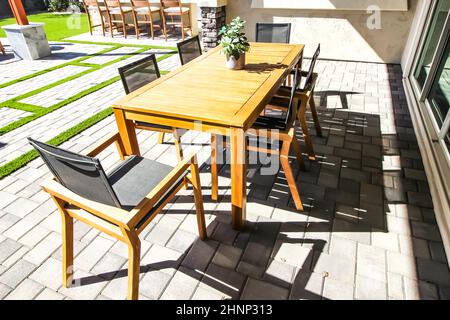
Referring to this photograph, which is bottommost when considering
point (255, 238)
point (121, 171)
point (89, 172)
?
point (255, 238)

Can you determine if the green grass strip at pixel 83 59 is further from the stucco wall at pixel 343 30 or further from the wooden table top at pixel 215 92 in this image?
the wooden table top at pixel 215 92

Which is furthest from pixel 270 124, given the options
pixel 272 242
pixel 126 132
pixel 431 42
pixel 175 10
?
pixel 175 10

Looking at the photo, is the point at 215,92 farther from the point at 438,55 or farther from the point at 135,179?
the point at 438,55

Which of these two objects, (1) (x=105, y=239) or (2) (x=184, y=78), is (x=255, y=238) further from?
(2) (x=184, y=78)

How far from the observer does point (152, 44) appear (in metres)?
7.36

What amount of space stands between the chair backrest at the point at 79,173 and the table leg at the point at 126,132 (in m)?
0.67

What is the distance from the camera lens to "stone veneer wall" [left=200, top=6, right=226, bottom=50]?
19.0ft

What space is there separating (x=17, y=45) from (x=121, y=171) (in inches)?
248

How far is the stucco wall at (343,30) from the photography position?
17.3 feet

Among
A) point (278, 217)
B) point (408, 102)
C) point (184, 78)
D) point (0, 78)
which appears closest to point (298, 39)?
point (408, 102)

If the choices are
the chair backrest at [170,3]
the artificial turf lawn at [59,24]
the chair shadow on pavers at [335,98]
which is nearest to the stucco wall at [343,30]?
the chair backrest at [170,3]

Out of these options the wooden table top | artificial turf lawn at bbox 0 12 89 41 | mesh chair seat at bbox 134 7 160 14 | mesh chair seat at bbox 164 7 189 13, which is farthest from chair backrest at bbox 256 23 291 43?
artificial turf lawn at bbox 0 12 89 41

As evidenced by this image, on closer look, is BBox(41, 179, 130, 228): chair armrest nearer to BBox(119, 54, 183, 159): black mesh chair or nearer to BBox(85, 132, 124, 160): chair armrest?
BBox(85, 132, 124, 160): chair armrest

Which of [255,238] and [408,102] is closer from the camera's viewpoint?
[255,238]
